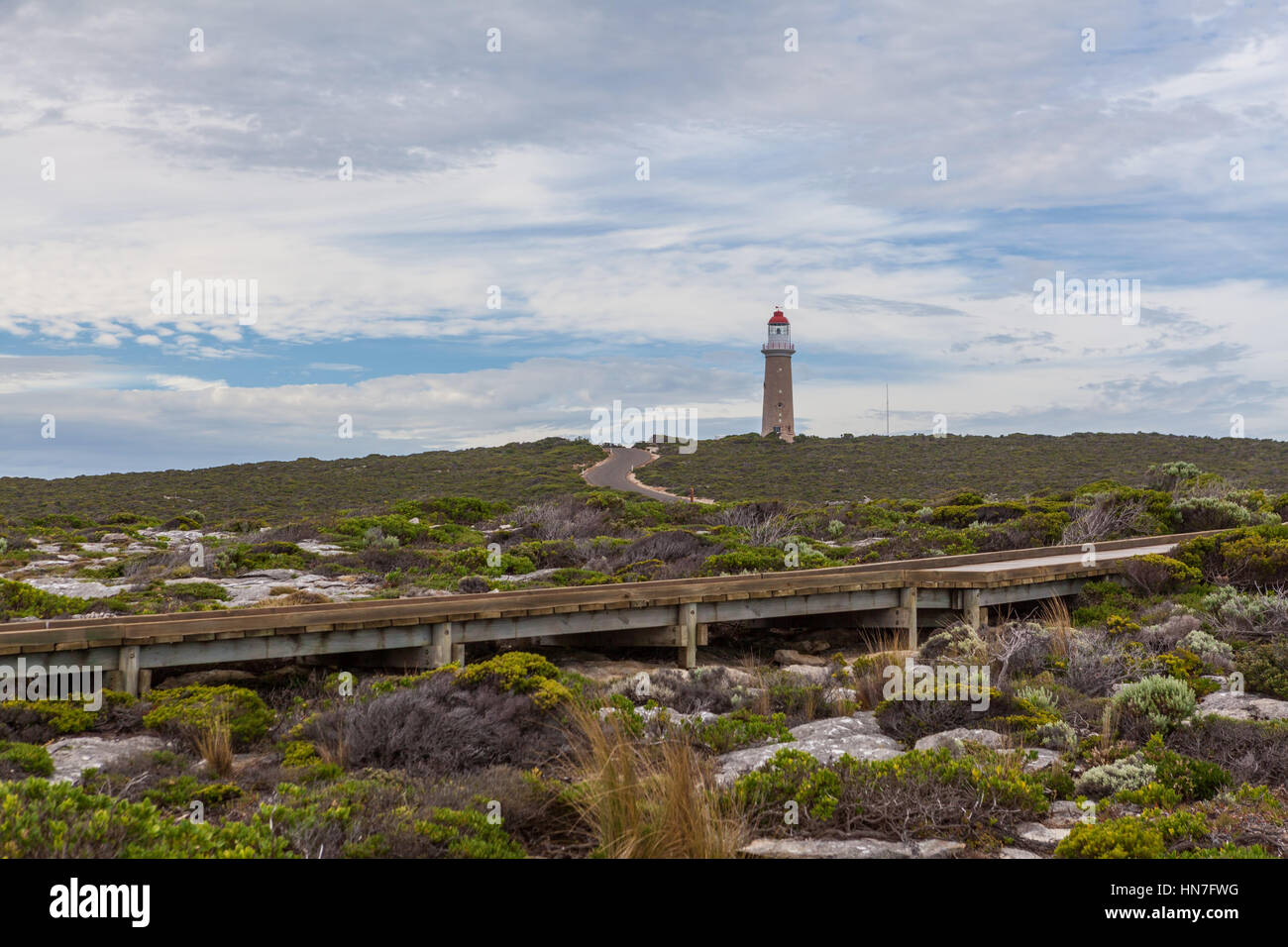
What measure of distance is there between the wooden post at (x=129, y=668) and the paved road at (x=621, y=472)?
107ft

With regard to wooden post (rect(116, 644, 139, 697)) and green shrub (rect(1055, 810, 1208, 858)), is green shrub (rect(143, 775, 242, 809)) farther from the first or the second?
green shrub (rect(1055, 810, 1208, 858))

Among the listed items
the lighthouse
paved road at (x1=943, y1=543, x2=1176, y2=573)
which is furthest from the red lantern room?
paved road at (x1=943, y1=543, x2=1176, y2=573)

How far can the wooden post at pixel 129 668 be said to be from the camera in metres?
10.5

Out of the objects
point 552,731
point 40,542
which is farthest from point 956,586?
point 40,542

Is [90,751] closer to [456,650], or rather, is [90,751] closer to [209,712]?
[209,712]

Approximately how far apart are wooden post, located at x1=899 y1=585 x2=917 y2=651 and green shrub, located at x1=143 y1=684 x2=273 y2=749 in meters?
9.89

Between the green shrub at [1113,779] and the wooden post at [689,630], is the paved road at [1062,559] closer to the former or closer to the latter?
the wooden post at [689,630]

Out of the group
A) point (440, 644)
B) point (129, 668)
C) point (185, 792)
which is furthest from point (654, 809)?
point (129, 668)

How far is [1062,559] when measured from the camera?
19312 millimetres

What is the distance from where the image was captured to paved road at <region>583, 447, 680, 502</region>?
51572mm

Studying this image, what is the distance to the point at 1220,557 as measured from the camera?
662 inches
